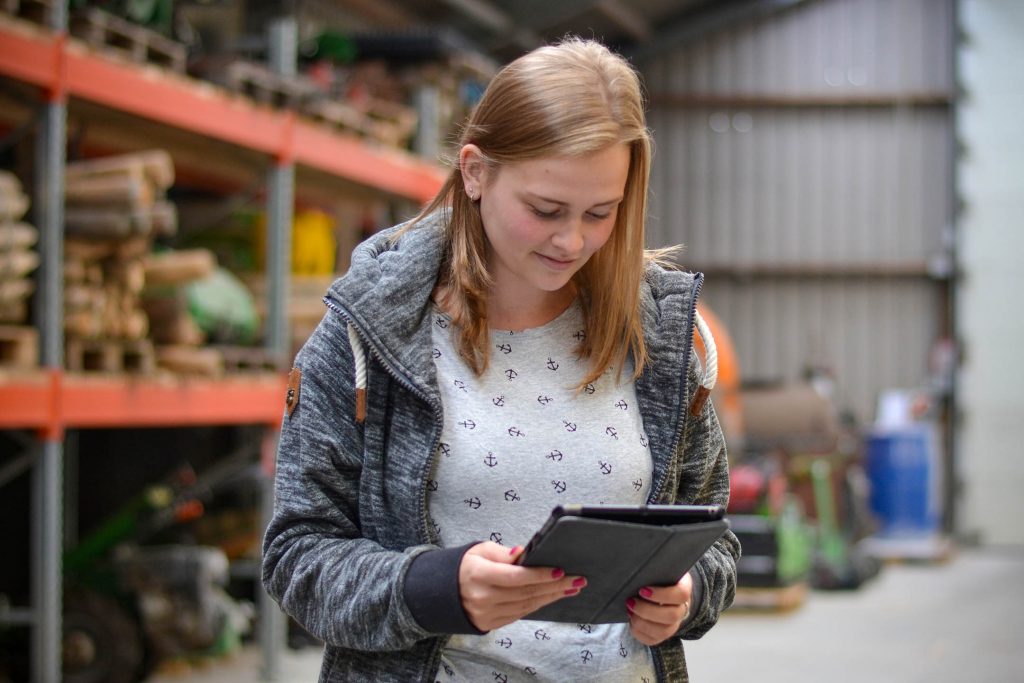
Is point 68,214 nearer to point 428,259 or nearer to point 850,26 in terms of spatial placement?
point 428,259

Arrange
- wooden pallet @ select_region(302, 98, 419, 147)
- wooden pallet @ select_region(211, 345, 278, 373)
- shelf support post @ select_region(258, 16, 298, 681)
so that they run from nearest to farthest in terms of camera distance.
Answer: wooden pallet @ select_region(211, 345, 278, 373) → shelf support post @ select_region(258, 16, 298, 681) → wooden pallet @ select_region(302, 98, 419, 147)

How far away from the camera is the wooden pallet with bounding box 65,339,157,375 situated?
207 inches

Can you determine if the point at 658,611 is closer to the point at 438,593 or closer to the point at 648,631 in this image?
the point at 648,631

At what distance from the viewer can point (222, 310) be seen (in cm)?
639

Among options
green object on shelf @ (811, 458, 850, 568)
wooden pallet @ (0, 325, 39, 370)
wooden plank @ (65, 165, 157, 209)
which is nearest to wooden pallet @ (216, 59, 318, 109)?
wooden plank @ (65, 165, 157, 209)

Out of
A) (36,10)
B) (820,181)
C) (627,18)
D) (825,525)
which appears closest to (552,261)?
(36,10)

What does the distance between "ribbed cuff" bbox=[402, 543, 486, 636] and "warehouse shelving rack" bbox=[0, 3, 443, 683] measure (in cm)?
337

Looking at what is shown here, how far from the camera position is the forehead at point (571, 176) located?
179 centimetres

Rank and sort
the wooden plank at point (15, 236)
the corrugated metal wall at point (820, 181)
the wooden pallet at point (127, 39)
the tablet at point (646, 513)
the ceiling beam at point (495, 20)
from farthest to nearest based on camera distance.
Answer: the corrugated metal wall at point (820, 181) < the ceiling beam at point (495, 20) < the wooden pallet at point (127, 39) < the wooden plank at point (15, 236) < the tablet at point (646, 513)

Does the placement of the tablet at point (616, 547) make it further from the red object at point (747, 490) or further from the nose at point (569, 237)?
the red object at point (747, 490)

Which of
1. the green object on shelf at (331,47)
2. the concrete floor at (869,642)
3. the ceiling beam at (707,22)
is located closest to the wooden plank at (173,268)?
the concrete floor at (869,642)

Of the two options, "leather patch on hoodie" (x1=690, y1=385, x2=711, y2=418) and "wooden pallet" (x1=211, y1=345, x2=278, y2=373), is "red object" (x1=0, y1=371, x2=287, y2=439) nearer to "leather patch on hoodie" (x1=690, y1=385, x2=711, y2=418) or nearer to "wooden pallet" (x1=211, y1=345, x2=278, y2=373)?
"wooden pallet" (x1=211, y1=345, x2=278, y2=373)

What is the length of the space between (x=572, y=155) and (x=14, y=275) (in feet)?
11.7

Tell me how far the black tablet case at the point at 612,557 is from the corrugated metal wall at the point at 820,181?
13885 millimetres
